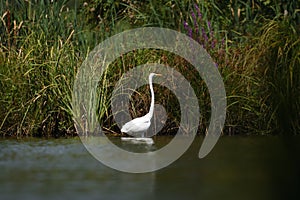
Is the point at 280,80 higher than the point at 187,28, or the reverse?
the point at 187,28

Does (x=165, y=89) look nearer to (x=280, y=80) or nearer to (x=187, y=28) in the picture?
(x=187, y=28)

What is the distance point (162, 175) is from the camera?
560 cm

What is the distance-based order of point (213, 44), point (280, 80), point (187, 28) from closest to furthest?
point (280, 80) → point (213, 44) → point (187, 28)

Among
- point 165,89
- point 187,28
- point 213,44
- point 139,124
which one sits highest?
point 187,28

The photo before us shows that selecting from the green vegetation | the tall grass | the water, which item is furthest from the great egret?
the tall grass

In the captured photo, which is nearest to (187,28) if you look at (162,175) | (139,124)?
(139,124)

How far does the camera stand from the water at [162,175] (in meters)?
4.82

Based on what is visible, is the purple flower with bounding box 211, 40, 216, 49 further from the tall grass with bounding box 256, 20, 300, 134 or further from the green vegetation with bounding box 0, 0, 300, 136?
the tall grass with bounding box 256, 20, 300, 134

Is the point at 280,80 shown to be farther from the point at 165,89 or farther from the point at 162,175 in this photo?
the point at 162,175

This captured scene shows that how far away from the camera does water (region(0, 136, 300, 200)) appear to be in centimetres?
482

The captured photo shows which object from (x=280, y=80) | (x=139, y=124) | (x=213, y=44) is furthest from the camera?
(x=213, y=44)

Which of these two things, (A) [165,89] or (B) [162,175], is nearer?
(B) [162,175]

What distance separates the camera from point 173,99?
27.3ft

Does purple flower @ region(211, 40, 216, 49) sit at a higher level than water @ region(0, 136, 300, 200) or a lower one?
higher
